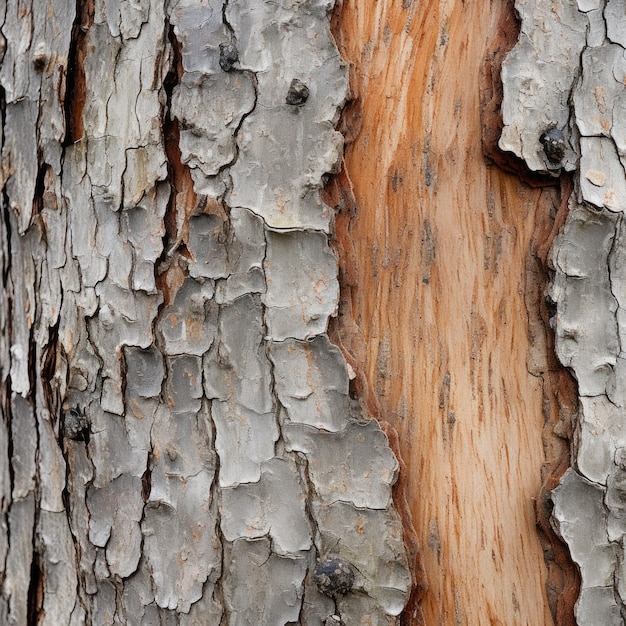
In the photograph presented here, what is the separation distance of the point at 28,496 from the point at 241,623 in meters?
0.57

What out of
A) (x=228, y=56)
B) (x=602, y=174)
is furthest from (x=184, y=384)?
(x=602, y=174)

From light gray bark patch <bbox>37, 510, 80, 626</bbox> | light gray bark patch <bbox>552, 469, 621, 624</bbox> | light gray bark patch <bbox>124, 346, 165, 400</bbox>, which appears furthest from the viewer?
light gray bark patch <bbox>37, 510, 80, 626</bbox>

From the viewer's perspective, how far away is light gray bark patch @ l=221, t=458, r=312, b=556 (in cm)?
118

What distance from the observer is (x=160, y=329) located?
125 cm

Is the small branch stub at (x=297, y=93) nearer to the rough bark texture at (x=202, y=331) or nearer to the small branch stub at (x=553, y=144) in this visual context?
the rough bark texture at (x=202, y=331)

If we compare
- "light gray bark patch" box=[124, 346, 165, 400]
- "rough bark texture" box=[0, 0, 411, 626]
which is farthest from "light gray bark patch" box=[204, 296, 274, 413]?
"light gray bark patch" box=[124, 346, 165, 400]

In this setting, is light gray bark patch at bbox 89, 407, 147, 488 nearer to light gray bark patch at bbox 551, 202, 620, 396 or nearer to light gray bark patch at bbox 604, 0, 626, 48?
light gray bark patch at bbox 551, 202, 620, 396

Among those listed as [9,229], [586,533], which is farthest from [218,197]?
[586,533]

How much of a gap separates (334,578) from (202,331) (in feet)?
1.59

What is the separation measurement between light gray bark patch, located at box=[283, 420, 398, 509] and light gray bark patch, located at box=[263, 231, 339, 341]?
0.59ft

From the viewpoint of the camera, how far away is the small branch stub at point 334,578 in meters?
1.15

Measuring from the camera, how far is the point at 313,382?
118cm

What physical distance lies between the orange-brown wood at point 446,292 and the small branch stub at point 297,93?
0.33 ft

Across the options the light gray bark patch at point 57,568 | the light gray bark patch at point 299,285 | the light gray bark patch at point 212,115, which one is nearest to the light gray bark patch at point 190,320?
the light gray bark patch at point 299,285
